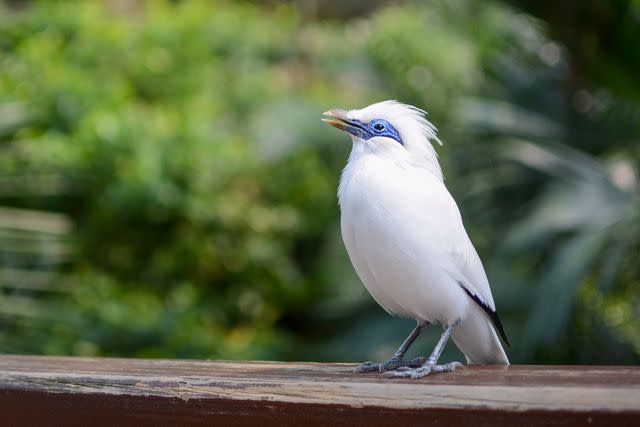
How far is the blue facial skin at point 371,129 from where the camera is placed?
2.38 m

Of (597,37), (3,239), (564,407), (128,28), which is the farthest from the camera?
(128,28)

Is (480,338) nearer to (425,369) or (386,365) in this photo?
(386,365)

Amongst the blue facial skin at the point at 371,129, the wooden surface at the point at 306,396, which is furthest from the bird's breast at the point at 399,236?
the wooden surface at the point at 306,396

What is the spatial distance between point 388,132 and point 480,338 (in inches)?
23.8

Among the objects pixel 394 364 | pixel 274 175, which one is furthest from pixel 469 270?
pixel 274 175

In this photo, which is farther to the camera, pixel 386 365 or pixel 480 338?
pixel 480 338

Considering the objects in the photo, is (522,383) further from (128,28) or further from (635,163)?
(128,28)

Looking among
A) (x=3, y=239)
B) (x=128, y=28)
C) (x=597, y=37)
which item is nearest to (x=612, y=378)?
(x=597, y=37)

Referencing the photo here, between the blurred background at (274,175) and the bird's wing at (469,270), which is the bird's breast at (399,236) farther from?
the blurred background at (274,175)

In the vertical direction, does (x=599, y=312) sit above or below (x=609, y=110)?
below

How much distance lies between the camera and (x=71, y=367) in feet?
6.98

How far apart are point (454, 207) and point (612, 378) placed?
71cm

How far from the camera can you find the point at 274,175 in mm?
7211

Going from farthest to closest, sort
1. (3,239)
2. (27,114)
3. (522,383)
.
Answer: (27,114)
(3,239)
(522,383)
